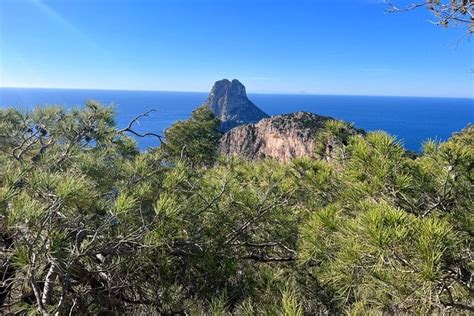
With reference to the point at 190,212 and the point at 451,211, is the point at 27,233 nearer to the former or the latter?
the point at 190,212

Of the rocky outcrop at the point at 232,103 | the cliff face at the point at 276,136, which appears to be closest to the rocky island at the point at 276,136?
the cliff face at the point at 276,136

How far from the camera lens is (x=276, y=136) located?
3581cm

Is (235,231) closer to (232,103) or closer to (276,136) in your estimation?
(276,136)

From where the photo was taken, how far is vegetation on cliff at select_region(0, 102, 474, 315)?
128 centimetres

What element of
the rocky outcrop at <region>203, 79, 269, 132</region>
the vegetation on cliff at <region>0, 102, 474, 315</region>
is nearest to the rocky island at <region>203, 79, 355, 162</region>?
the vegetation on cliff at <region>0, 102, 474, 315</region>

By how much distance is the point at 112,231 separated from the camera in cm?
184

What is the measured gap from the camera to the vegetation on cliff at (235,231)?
1280mm

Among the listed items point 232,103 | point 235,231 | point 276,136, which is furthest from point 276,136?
point 232,103

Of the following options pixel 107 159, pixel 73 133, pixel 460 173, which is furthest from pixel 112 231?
pixel 460 173

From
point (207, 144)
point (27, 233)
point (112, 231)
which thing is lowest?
point (207, 144)

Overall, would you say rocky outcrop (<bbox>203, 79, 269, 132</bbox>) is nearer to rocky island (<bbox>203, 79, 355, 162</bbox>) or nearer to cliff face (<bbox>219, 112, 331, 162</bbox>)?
rocky island (<bbox>203, 79, 355, 162</bbox>)

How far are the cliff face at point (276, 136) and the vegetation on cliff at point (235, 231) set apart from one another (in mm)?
28683

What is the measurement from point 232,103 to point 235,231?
112162mm

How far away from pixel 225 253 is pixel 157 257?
45 centimetres
